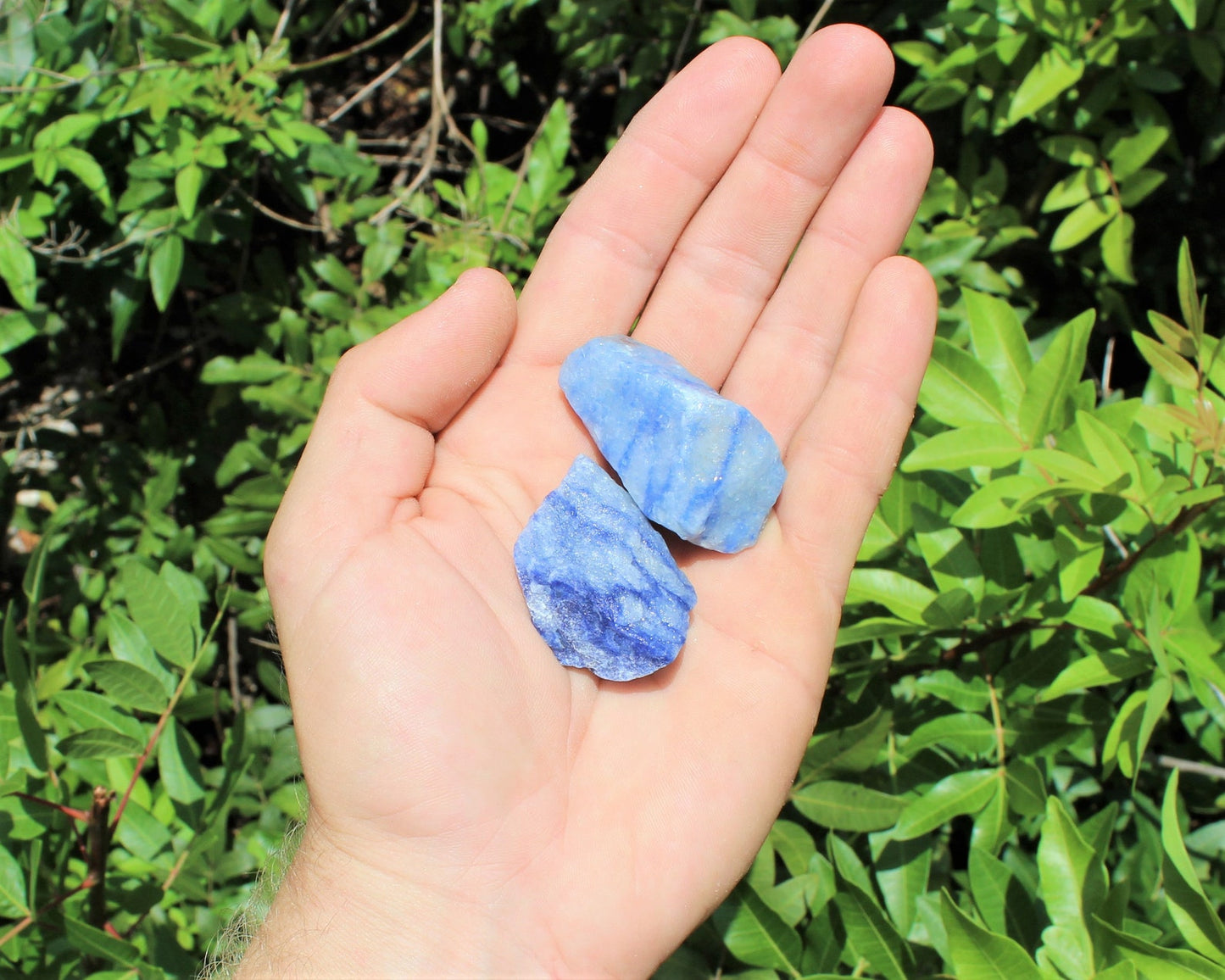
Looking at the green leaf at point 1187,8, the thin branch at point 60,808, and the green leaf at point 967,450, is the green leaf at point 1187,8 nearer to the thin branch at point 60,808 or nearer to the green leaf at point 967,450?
the green leaf at point 967,450

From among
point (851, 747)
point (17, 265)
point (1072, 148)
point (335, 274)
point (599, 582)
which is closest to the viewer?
point (851, 747)

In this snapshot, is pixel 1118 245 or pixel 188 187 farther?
pixel 1118 245

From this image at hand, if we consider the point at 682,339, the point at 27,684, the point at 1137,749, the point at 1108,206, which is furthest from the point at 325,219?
the point at 1137,749

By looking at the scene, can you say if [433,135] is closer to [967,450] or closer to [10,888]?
[967,450]

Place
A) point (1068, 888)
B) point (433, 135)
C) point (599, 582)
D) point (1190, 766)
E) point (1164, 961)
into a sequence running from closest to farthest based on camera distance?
point (1164, 961) < point (1068, 888) < point (599, 582) < point (1190, 766) < point (433, 135)

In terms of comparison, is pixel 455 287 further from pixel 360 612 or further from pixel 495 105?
pixel 495 105

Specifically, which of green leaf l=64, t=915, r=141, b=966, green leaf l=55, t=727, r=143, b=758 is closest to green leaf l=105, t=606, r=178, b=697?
green leaf l=55, t=727, r=143, b=758

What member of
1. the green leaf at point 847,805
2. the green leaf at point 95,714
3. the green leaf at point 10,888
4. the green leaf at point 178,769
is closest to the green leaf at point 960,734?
the green leaf at point 847,805

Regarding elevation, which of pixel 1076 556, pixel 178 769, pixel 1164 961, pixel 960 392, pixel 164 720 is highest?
pixel 960 392

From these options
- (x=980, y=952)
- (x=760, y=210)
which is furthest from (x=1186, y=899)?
(x=760, y=210)
